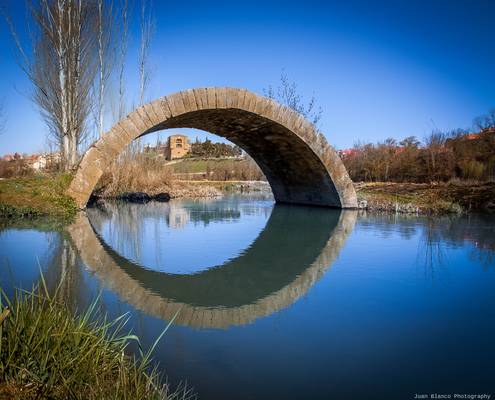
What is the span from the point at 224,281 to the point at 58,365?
2.49 metres

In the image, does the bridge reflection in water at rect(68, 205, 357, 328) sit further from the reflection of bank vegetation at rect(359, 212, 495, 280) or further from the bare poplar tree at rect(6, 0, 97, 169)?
the bare poplar tree at rect(6, 0, 97, 169)

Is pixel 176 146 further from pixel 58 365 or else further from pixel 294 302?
pixel 58 365

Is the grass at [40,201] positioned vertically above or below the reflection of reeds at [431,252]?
above

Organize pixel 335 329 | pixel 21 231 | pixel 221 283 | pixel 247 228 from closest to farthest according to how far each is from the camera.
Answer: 1. pixel 335 329
2. pixel 221 283
3. pixel 21 231
4. pixel 247 228

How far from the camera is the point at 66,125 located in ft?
41.9

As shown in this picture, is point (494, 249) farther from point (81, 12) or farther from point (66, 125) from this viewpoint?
point (81, 12)

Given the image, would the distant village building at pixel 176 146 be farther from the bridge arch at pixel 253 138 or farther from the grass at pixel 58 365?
the grass at pixel 58 365

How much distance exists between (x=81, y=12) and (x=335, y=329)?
555 inches

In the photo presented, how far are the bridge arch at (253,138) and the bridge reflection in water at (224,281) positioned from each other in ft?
8.72

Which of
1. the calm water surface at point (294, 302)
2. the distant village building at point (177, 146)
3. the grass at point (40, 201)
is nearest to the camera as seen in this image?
the calm water surface at point (294, 302)

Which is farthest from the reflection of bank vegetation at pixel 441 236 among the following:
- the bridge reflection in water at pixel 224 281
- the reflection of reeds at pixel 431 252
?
the bridge reflection in water at pixel 224 281

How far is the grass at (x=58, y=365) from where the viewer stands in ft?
4.91

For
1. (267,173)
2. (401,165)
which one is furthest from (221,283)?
(401,165)

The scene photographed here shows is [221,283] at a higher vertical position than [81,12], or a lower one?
lower
